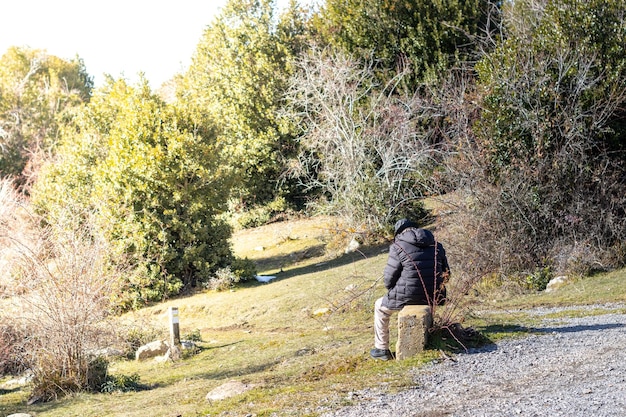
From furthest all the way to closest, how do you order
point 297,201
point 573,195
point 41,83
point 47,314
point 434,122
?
point 41,83
point 297,201
point 434,122
point 573,195
point 47,314

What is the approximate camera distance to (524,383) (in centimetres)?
834

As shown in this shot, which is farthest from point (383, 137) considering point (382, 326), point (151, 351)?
point (382, 326)

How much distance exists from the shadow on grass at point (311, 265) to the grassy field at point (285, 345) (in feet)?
0.32

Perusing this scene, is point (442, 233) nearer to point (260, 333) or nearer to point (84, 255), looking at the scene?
point (260, 333)

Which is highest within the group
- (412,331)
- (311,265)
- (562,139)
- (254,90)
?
(254,90)

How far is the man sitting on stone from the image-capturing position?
10094 millimetres

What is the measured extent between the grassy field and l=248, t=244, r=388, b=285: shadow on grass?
0.10 meters

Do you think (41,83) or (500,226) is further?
(41,83)

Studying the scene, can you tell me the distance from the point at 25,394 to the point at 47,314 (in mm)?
1546

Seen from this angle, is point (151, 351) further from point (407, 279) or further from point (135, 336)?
point (407, 279)

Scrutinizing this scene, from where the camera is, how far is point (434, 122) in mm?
30859

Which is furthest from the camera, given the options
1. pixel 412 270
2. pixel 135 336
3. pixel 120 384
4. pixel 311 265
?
pixel 311 265

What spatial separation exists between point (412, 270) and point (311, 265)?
53.1ft

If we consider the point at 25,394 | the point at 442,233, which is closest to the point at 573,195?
the point at 442,233
